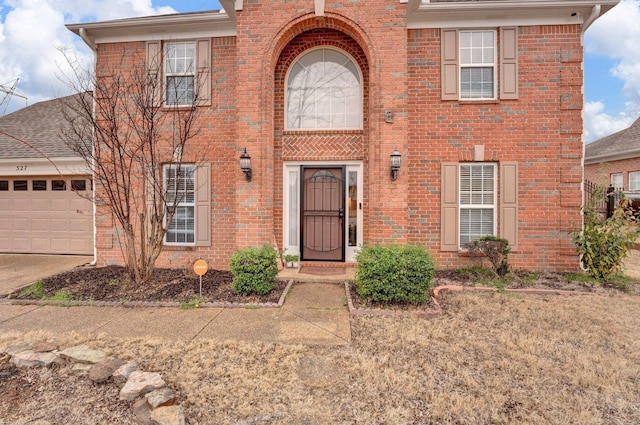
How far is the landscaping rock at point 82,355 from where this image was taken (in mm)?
3017

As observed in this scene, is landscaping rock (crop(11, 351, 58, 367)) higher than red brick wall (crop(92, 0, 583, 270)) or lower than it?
lower

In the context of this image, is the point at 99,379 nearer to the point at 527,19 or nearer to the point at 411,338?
the point at 411,338

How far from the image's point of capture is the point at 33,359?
3021mm

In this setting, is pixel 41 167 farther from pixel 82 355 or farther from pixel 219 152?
pixel 82 355

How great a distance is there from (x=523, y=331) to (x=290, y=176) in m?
4.85

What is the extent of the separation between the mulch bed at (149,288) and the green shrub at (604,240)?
5671 millimetres

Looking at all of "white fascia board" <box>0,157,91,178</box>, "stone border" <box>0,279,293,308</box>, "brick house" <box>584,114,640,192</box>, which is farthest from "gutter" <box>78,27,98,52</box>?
"brick house" <box>584,114,640,192</box>

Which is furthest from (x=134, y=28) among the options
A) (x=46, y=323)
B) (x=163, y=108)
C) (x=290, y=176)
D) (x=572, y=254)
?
(x=572, y=254)

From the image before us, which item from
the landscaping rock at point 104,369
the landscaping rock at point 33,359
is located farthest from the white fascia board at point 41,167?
the landscaping rock at point 104,369

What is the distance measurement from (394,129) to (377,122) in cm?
35

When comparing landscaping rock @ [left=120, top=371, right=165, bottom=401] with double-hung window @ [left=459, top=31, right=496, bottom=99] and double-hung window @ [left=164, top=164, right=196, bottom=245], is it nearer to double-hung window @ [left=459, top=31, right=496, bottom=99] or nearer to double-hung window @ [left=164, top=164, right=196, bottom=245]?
double-hung window @ [left=164, top=164, right=196, bottom=245]

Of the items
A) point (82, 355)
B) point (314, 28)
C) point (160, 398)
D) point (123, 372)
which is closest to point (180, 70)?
point (314, 28)

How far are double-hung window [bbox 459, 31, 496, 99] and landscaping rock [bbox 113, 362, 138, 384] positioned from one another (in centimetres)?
689

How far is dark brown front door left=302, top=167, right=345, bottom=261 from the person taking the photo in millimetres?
6695
